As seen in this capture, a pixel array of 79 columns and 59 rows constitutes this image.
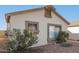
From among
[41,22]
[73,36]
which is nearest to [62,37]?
[73,36]

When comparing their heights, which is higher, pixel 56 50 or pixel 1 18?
pixel 1 18

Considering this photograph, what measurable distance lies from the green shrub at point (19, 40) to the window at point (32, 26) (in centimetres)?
10

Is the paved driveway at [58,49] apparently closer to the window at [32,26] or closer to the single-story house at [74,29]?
the single-story house at [74,29]

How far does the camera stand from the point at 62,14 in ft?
14.2

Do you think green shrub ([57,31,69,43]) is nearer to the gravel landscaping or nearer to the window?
the gravel landscaping

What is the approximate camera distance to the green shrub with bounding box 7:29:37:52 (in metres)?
4.20

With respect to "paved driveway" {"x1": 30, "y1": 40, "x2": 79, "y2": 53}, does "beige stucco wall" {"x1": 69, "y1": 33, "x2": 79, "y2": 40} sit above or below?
above

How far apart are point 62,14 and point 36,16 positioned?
0.52 meters

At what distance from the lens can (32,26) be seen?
4.27 metres

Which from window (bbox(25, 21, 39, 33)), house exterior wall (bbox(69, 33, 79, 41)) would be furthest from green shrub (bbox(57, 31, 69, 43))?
window (bbox(25, 21, 39, 33))

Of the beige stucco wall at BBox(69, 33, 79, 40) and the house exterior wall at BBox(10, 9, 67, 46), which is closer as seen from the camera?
the house exterior wall at BBox(10, 9, 67, 46)

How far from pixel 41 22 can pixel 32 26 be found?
20 centimetres
